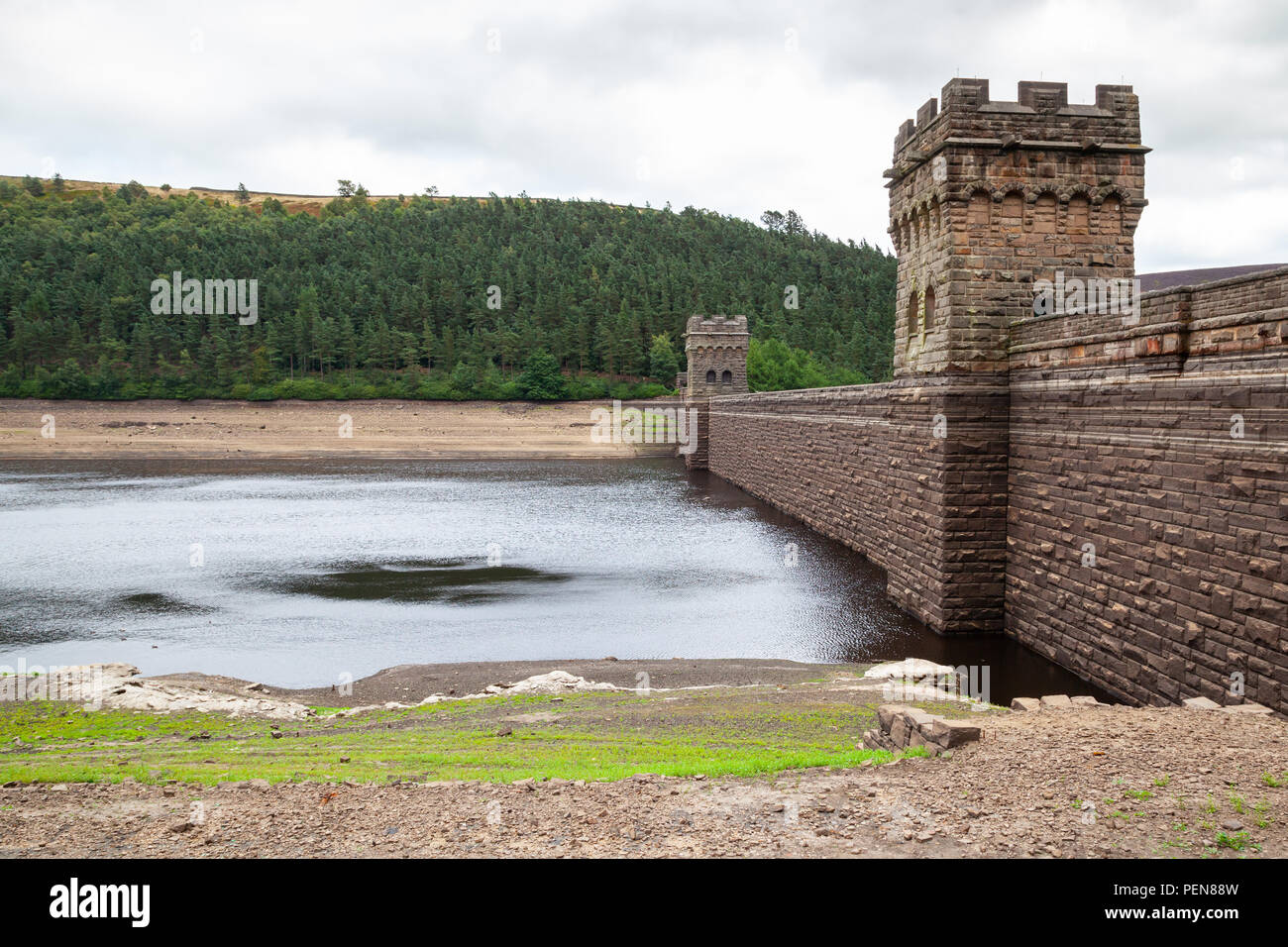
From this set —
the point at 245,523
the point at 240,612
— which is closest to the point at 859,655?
the point at 240,612

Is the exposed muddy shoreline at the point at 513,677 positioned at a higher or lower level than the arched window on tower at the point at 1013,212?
lower

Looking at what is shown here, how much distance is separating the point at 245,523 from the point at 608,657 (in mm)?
22242

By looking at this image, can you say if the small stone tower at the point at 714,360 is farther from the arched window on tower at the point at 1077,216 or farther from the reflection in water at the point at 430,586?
the arched window on tower at the point at 1077,216

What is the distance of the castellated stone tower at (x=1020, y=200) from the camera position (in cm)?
1520

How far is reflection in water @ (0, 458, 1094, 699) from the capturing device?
15.9m

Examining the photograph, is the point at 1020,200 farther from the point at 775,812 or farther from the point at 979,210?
the point at 775,812

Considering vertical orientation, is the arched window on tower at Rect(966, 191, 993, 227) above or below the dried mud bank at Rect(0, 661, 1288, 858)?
above

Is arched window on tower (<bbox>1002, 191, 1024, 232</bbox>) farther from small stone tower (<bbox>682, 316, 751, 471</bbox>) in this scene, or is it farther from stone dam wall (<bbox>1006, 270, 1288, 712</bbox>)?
small stone tower (<bbox>682, 316, 751, 471</bbox>)

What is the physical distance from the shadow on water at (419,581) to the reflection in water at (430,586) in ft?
0.31

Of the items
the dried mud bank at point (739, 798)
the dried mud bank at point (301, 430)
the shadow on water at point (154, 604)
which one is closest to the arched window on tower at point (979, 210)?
the dried mud bank at point (739, 798)

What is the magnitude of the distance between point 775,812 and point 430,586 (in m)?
16.3

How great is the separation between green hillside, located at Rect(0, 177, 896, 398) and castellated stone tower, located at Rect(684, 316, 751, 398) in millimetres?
13966

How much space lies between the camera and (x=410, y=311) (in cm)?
9594

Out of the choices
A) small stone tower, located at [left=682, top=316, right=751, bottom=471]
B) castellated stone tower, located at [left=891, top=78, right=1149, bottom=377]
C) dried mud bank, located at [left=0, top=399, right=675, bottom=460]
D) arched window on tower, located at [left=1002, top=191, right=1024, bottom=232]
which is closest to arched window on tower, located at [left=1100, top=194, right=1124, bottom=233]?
castellated stone tower, located at [left=891, top=78, right=1149, bottom=377]
